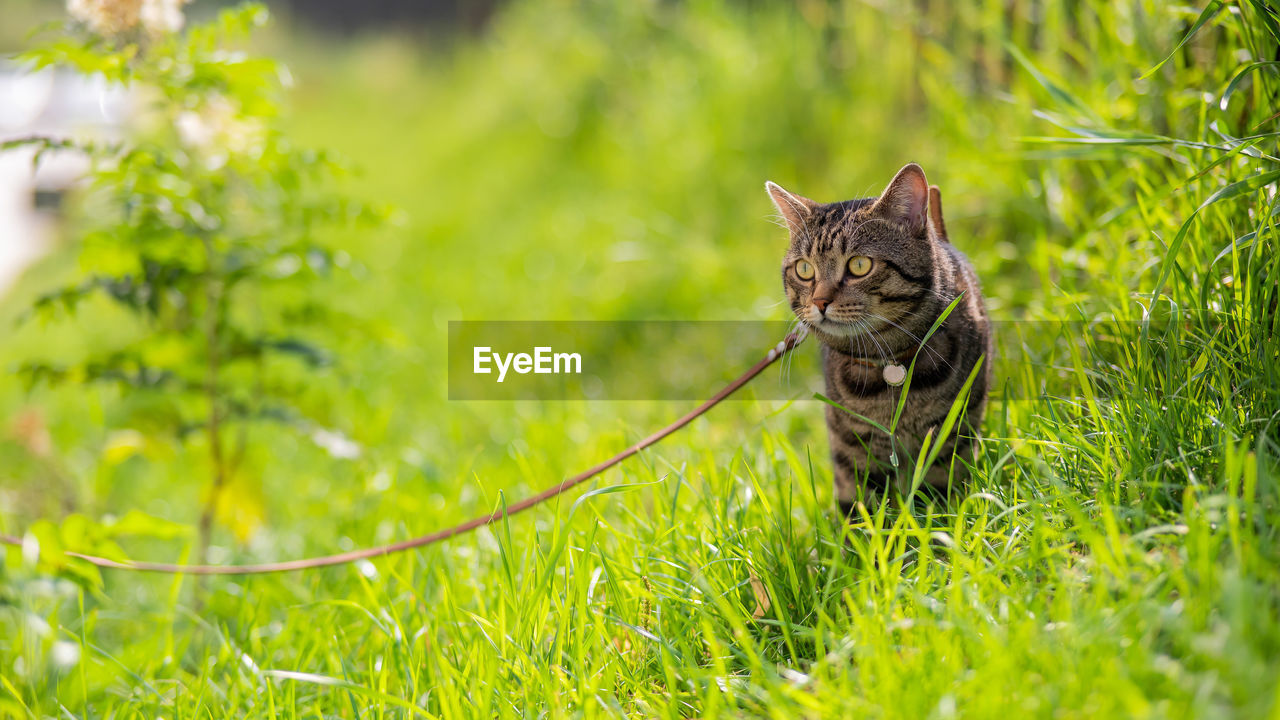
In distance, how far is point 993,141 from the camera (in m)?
2.99

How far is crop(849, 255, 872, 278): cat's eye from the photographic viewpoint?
1508 millimetres

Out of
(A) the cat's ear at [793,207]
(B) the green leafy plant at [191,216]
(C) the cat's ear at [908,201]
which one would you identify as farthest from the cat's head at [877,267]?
(B) the green leafy plant at [191,216]

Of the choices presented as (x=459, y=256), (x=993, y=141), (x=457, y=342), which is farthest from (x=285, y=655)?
(x=459, y=256)

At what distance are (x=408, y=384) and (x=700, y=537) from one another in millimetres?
2647

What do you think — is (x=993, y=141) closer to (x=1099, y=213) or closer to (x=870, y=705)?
(x=1099, y=213)

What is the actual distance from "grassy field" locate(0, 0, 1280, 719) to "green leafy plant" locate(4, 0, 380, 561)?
0.15 m

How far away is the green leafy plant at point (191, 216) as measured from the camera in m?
1.89

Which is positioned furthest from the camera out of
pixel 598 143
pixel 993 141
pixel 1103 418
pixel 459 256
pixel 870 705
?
pixel 598 143

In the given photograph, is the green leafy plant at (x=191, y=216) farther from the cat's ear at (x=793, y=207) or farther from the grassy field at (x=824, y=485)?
the cat's ear at (x=793, y=207)

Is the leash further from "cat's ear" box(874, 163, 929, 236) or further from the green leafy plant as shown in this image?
the green leafy plant

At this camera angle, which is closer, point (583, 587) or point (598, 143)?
point (583, 587)

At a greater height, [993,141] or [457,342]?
[993,141]

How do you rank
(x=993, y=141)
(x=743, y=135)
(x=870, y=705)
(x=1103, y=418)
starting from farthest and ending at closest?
(x=743, y=135)
(x=993, y=141)
(x=1103, y=418)
(x=870, y=705)

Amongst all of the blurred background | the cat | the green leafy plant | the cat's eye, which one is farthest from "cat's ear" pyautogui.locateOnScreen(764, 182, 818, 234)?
the green leafy plant
